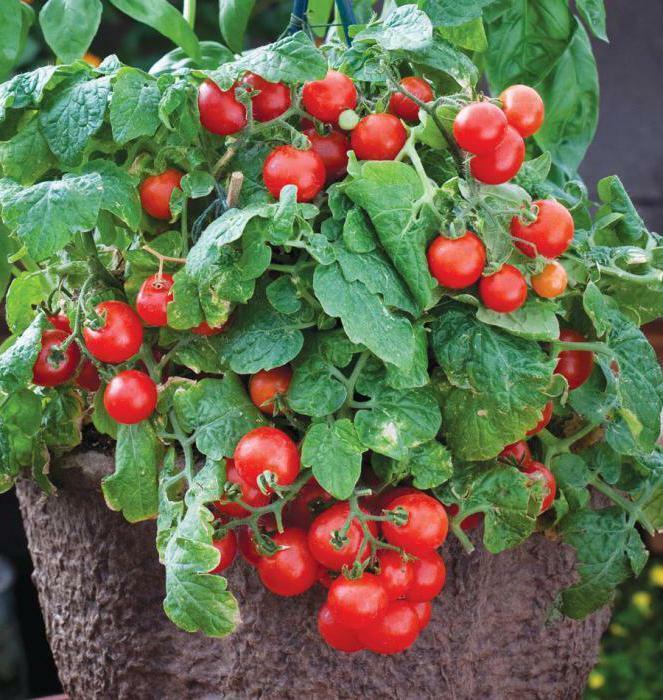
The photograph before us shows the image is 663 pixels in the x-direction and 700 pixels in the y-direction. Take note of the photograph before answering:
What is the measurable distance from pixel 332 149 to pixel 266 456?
0.20m

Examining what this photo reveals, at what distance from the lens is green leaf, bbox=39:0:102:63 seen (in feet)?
2.57

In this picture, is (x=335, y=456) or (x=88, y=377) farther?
(x=88, y=377)

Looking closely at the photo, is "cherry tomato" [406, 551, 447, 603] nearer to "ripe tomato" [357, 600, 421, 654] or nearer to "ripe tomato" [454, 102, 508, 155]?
"ripe tomato" [357, 600, 421, 654]

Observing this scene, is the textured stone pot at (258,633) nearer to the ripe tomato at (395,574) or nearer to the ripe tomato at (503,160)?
the ripe tomato at (395,574)

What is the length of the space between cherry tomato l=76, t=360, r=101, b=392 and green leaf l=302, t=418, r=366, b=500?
0.59 ft

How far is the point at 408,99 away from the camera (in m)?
0.62

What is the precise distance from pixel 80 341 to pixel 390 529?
0.23 metres

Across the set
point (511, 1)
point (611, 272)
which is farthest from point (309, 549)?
point (511, 1)

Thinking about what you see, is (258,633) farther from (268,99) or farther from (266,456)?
(268,99)

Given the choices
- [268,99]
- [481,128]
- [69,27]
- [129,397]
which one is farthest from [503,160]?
[69,27]

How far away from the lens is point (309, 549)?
590 millimetres

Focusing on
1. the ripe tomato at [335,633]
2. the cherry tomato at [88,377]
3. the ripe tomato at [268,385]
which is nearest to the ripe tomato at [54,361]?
the cherry tomato at [88,377]

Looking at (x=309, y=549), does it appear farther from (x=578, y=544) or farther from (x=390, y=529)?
(x=578, y=544)

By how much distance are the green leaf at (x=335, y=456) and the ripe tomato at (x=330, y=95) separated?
0.20 metres
